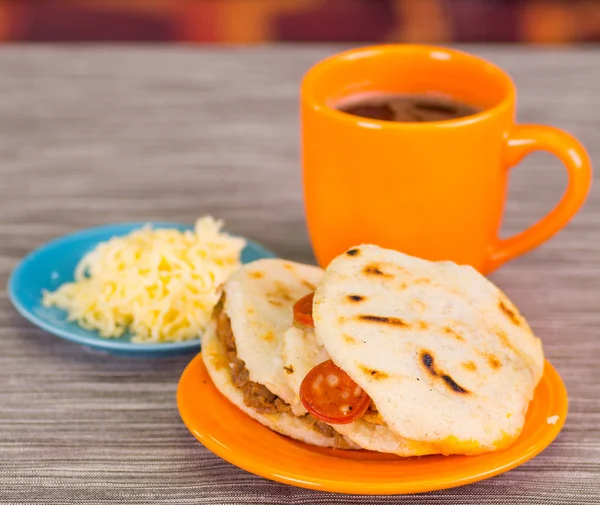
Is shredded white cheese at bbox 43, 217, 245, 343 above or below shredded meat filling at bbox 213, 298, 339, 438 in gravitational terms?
below

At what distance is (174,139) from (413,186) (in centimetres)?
99

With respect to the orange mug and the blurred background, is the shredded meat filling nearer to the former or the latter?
the orange mug

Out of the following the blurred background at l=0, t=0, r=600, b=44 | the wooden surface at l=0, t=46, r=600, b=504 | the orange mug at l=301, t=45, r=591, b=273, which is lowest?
the blurred background at l=0, t=0, r=600, b=44

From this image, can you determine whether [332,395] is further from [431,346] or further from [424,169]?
[424,169]

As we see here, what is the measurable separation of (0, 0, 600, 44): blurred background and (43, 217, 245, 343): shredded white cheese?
10.1 ft

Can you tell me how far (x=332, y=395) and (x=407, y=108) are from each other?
65cm

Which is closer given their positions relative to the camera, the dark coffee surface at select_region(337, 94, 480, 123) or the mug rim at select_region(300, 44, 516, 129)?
the mug rim at select_region(300, 44, 516, 129)

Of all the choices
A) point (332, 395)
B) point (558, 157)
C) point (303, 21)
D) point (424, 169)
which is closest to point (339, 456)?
point (332, 395)

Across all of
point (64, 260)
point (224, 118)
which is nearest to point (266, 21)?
point (224, 118)

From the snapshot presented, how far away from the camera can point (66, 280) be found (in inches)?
62.2

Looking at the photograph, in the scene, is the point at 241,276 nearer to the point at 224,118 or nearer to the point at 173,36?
the point at 224,118

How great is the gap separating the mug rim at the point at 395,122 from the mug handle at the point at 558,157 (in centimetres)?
6

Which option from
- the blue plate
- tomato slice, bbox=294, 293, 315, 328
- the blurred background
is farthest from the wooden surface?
the blurred background

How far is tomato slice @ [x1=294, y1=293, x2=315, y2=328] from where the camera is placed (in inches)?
46.0
